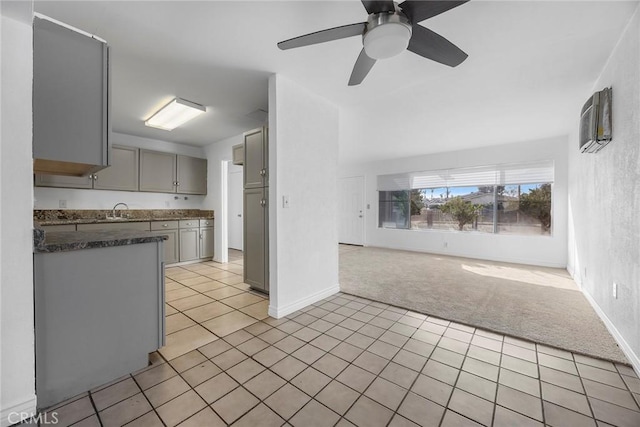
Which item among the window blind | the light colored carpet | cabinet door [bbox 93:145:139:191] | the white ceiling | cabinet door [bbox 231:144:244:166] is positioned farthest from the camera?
the window blind

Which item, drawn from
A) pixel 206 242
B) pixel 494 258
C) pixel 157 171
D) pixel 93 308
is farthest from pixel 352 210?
pixel 93 308

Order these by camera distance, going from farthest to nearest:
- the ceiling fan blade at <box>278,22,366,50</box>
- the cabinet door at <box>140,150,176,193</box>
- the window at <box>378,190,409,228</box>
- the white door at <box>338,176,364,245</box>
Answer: the white door at <box>338,176,364,245</box>
the window at <box>378,190,409,228</box>
the cabinet door at <box>140,150,176,193</box>
the ceiling fan blade at <box>278,22,366,50</box>

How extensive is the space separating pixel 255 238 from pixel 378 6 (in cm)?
263

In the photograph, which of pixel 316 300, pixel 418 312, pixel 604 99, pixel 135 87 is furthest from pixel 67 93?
pixel 604 99

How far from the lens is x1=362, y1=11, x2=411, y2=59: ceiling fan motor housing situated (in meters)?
1.42

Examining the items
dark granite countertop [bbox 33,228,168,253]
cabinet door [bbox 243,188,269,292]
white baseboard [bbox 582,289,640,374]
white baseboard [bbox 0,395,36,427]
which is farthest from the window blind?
white baseboard [bbox 0,395,36,427]

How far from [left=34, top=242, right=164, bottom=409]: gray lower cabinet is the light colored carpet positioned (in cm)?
224

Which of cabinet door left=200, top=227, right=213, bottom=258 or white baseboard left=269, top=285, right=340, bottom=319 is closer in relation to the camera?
white baseboard left=269, top=285, right=340, bottom=319

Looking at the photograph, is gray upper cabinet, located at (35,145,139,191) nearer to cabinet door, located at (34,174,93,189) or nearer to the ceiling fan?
cabinet door, located at (34,174,93,189)

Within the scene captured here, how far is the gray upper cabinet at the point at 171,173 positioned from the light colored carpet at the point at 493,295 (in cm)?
342

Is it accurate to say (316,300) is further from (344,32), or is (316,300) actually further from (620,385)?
(344,32)

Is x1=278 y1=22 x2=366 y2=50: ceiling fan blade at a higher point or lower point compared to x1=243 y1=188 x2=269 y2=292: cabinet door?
higher

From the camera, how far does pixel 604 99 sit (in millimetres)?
2229

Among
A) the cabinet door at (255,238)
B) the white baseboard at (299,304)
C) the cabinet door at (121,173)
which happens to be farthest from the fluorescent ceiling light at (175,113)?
the white baseboard at (299,304)
